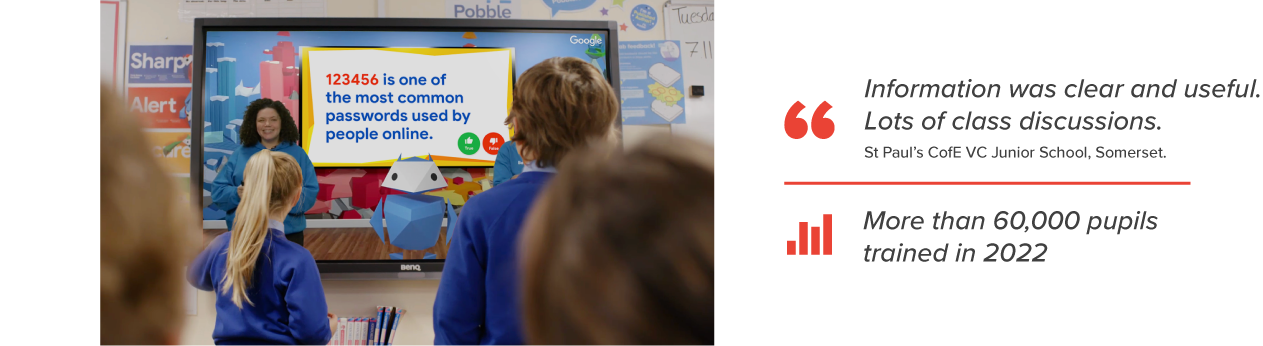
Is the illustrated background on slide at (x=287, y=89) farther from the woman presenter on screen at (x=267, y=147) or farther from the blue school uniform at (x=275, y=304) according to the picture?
the blue school uniform at (x=275, y=304)

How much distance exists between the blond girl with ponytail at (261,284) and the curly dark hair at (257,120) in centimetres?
54

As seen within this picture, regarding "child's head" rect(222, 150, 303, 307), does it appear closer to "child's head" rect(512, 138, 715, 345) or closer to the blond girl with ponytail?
the blond girl with ponytail

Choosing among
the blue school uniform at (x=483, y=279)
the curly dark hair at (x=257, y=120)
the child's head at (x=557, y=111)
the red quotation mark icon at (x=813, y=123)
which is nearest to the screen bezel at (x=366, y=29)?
the curly dark hair at (x=257, y=120)

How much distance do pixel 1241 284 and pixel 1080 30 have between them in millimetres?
366

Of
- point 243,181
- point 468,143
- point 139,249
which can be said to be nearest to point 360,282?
point 243,181

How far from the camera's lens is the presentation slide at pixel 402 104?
68.3 inches

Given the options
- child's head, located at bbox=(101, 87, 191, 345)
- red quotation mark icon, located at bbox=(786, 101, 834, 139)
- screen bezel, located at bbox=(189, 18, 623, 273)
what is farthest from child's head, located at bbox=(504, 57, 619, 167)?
screen bezel, located at bbox=(189, 18, 623, 273)

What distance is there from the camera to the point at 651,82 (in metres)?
1.93

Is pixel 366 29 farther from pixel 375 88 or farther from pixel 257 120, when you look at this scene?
pixel 257 120

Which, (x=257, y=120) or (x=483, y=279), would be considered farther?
(x=257, y=120)

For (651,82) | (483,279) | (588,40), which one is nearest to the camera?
(483,279)

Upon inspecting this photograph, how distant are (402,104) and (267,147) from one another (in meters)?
0.41

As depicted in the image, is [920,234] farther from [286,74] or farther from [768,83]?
[286,74]

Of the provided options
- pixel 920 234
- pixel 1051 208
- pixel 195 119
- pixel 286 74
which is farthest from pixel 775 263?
pixel 195 119
